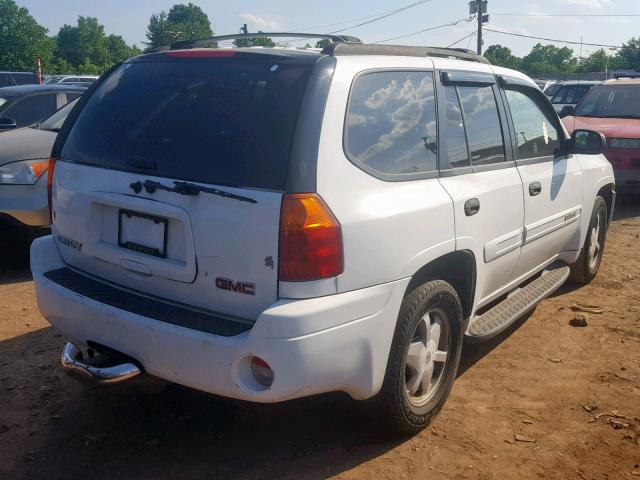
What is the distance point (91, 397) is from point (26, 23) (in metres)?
79.3

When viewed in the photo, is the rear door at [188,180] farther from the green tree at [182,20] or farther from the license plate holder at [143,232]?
the green tree at [182,20]

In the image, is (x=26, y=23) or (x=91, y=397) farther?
(x=26, y=23)

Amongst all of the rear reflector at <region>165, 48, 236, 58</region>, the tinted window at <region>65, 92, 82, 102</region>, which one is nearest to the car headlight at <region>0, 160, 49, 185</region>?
the tinted window at <region>65, 92, 82, 102</region>

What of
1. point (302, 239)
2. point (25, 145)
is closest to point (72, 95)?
point (25, 145)

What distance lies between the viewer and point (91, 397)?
391cm

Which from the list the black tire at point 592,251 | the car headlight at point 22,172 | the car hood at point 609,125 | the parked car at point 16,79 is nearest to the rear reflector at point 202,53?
the car headlight at point 22,172

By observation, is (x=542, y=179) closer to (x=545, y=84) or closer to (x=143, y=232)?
(x=143, y=232)

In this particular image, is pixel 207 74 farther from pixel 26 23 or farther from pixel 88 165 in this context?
pixel 26 23

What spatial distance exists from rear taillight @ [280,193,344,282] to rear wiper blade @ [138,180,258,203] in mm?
170

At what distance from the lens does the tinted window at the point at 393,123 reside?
10.1 ft

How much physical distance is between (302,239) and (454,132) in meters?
1.38

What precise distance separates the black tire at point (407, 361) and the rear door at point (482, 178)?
0.98ft

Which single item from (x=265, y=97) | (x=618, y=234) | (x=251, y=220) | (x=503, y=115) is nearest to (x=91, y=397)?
(x=251, y=220)

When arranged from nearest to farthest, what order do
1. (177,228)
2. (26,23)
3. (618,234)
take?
(177,228)
(618,234)
(26,23)
